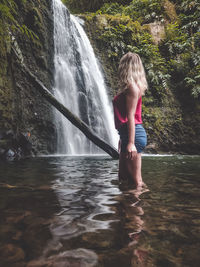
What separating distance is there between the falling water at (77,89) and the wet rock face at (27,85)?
44 cm

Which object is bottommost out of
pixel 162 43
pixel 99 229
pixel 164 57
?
pixel 99 229

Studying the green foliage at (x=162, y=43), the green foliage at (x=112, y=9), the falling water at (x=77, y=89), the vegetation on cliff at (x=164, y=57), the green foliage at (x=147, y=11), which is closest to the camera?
the falling water at (x=77, y=89)

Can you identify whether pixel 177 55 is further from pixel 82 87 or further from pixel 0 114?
pixel 0 114

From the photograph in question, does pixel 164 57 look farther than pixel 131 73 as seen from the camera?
Yes

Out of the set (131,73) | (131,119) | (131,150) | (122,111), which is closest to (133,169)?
(131,150)

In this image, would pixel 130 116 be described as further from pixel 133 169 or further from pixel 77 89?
pixel 77 89

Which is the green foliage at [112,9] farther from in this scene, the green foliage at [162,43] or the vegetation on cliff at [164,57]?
the green foliage at [162,43]

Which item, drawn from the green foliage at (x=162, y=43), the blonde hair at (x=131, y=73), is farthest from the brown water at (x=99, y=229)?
the green foliage at (x=162, y=43)

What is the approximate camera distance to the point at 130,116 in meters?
2.45

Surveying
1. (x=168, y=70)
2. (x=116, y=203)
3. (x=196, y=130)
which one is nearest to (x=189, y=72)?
(x=168, y=70)

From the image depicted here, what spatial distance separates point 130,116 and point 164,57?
13469mm

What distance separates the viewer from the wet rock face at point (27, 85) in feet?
20.2

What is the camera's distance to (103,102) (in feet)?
35.3

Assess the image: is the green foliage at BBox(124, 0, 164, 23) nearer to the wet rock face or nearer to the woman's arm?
the wet rock face
